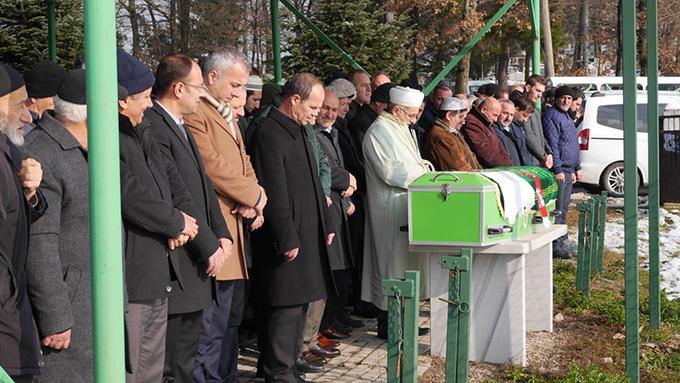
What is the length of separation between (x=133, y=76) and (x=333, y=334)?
3.49 metres

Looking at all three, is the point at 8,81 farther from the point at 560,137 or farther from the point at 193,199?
the point at 560,137

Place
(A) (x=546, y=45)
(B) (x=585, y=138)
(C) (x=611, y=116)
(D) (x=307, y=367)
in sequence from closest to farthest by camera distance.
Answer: (D) (x=307, y=367), (B) (x=585, y=138), (C) (x=611, y=116), (A) (x=546, y=45)

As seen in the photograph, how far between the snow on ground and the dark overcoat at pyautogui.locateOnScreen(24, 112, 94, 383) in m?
6.67

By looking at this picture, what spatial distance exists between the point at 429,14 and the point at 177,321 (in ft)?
91.3

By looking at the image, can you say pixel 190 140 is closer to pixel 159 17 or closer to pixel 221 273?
pixel 221 273

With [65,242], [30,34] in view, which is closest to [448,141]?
[65,242]

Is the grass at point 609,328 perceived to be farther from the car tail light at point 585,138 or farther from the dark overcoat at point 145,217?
the car tail light at point 585,138

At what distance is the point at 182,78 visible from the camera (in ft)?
14.6

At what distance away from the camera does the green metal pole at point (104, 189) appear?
8.19ft

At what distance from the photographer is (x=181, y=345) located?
15.2 ft

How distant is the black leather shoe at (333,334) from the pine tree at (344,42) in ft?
44.4

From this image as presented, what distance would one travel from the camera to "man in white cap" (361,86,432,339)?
6.51 m

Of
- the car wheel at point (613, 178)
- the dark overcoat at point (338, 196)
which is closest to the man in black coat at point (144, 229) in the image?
the dark overcoat at point (338, 196)

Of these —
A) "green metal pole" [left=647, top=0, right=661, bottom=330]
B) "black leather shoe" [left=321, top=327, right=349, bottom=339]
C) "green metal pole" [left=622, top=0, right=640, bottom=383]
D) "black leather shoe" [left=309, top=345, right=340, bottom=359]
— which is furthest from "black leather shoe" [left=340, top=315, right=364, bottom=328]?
"green metal pole" [left=647, top=0, right=661, bottom=330]
